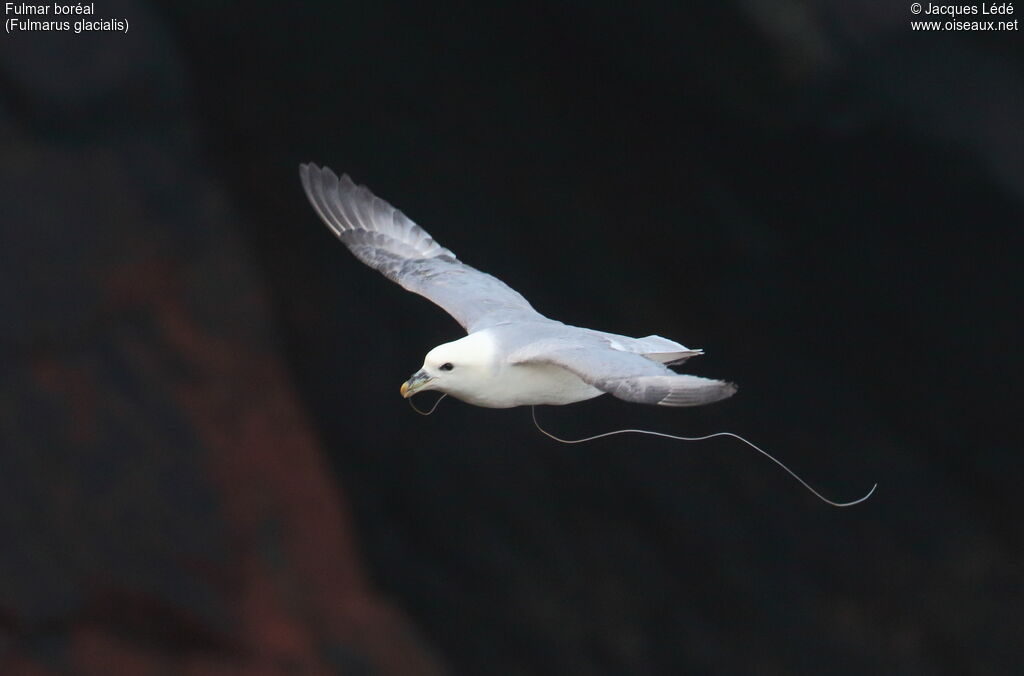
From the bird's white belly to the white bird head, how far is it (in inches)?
1.7

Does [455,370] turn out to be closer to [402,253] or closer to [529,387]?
[529,387]

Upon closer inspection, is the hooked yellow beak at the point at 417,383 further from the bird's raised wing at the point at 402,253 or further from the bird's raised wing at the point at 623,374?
the bird's raised wing at the point at 402,253

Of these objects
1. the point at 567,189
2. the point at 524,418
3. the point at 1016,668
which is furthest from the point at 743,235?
the point at 1016,668

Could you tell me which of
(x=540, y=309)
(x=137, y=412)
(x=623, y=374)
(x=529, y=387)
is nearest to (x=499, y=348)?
(x=529, y=387)

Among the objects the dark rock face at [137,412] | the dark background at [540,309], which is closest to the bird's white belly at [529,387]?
the dark background at [540,309]

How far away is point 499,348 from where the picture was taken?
20.9 ft

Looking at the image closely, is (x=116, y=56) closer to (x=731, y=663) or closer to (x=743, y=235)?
(x=743, y=235)

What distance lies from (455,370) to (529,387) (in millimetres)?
333

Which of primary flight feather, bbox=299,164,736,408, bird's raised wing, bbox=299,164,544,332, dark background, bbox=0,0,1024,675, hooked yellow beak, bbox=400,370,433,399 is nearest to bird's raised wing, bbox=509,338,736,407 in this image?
primary flight feather, bbox=299,164,736,408

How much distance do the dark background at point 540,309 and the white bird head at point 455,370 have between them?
16.4 feet

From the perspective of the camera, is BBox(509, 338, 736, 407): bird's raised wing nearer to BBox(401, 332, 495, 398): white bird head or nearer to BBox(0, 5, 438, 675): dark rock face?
BBox(401, 332, 495, 398): white bird head

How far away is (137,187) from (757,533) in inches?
211

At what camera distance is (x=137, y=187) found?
11.3 m

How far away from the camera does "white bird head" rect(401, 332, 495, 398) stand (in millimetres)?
6238
